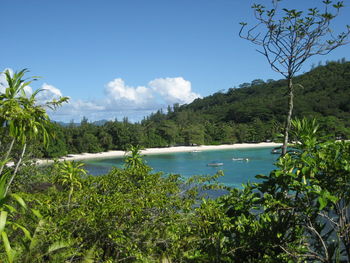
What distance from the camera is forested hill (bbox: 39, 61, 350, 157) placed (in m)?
54.0

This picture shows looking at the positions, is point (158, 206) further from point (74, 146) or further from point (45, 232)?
point (74, 146)

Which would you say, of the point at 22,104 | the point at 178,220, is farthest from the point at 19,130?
the point at 178,220

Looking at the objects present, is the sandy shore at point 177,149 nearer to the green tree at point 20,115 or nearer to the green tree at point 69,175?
the green tree at point 69,175

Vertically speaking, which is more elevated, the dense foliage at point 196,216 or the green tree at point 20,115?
the green tree at point 20,115

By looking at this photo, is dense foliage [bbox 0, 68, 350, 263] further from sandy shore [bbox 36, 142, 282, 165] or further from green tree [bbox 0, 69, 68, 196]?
sandy shore [bbox 36, 142, 282, 165]

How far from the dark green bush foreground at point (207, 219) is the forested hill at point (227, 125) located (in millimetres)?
34088

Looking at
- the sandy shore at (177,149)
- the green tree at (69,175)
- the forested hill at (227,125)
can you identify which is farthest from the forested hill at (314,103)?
the green tree at (69,175)

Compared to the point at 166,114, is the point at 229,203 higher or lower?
lower

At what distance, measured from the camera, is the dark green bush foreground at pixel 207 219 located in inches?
122

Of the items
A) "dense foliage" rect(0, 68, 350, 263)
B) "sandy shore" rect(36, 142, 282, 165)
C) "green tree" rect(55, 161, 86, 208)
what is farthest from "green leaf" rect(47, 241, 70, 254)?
"sandy shore" rect(36, 142, 282, 165)

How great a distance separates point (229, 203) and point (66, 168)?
425cm

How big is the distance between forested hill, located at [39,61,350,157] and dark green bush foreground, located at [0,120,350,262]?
112ft

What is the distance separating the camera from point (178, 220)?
4992 mm

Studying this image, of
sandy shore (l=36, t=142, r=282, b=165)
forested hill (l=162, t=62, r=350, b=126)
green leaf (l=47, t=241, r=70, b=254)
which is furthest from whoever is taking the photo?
forested hill (l=162, t=62, r=350, b=126)
